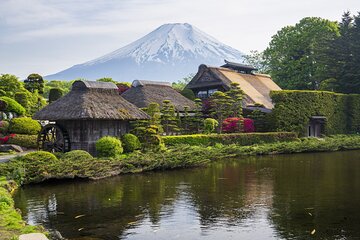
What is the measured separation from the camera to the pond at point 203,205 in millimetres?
13008

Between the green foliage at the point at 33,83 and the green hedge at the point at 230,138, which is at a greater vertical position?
the green foliage at the point at 33,83

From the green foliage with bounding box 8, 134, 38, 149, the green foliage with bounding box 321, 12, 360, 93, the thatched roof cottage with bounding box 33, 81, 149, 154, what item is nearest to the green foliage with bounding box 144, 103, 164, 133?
the thatched roof cottage with bounding box 33, 81, 149, 154

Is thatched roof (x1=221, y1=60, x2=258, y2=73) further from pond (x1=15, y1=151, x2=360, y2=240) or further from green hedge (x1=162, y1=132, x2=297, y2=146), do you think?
pond (x1=15, y1=151, x2=360, y2=240)

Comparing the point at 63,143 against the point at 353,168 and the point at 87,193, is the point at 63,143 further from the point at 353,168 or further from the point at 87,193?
the point at 353,168

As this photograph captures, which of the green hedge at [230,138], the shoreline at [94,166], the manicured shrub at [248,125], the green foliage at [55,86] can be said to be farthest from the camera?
the green foliage at [55,86]

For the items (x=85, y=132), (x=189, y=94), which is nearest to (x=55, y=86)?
(x=189, y=94)

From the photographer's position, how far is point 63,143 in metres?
30.5

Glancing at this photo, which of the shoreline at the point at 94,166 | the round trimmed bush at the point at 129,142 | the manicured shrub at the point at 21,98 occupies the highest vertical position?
the manicured shrub at the point at 21,98

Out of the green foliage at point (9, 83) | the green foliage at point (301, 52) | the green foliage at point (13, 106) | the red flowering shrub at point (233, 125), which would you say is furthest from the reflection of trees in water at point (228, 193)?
the green foliage at point (301, 52)

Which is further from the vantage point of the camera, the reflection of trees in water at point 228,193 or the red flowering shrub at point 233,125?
the red flowering shrub at point 233,125

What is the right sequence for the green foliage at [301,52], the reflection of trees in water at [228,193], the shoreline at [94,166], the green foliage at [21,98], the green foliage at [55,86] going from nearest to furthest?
the reflection of trees in water at [228,193], the shoreline at [94,166], the green foliage at [21,98], the green foliage at [301,52], the green foliage at [55,86]

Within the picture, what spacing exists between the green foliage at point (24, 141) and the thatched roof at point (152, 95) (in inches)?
452

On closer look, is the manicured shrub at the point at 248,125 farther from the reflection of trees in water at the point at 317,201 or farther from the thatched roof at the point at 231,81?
the reflection of trees in water at the point at 317,201

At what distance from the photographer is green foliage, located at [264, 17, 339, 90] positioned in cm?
6269
